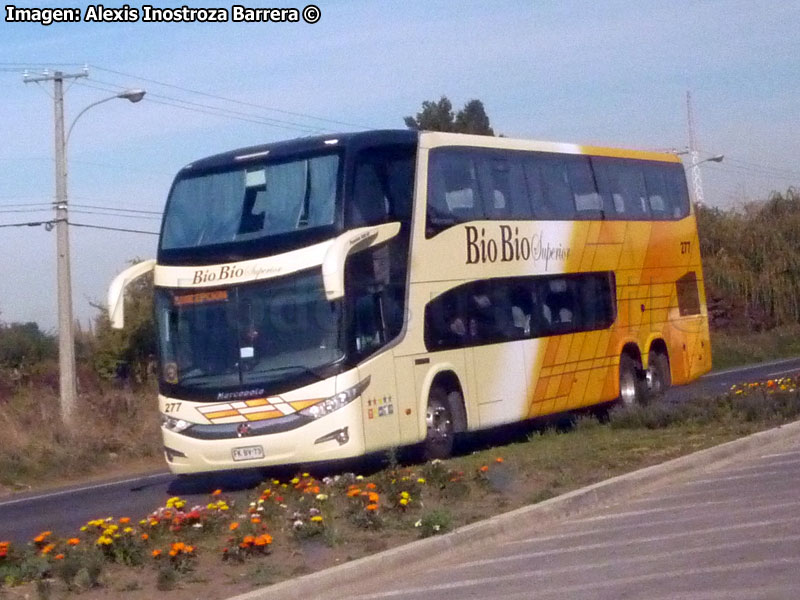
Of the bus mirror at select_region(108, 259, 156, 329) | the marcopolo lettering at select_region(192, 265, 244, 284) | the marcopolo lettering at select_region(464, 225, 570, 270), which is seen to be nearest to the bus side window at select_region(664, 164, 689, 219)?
the marcopolo lettering at select_region(464, 225, 570, 270)

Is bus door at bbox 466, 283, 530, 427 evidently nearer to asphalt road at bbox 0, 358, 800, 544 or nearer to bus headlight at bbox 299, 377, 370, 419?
bus headlight at bbox 299, 377, 370, 419

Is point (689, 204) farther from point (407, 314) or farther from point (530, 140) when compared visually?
point (407, 314)

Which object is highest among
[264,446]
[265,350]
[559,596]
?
[265,350]

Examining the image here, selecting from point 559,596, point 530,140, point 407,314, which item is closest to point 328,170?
point 407,314

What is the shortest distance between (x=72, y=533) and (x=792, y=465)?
7.52 meters

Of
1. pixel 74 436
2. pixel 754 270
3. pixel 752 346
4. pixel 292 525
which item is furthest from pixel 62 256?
pixel 754 270

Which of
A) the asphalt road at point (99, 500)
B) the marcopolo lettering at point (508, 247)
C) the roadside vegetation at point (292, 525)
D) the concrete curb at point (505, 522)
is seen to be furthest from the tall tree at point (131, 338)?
the concrete curb at point (505, 522)

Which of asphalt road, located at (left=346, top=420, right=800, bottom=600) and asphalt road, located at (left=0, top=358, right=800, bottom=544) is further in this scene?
asphalt road, located at (left=0, top=358, right=800, bottom=544)

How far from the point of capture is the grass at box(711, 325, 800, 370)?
43.1 meters

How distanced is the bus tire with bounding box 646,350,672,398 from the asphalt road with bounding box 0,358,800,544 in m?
7.84

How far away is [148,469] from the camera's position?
21984 millimetres

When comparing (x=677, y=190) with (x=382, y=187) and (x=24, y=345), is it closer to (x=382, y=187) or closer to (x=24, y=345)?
(x=382, y=187)

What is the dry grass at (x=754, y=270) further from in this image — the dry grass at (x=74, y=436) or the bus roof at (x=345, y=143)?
the bus roof at (x=345, y=143)

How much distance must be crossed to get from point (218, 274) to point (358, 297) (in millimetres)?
1745
